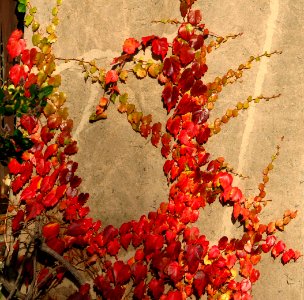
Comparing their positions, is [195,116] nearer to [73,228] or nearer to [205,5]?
[205,5]

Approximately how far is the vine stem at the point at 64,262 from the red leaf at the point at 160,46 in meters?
1.45

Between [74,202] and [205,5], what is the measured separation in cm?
157

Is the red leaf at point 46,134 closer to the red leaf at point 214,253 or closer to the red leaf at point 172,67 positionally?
the red leaf at point 172,67

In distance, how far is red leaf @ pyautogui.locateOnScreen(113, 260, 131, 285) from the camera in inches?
137

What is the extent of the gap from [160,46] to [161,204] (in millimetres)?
1045

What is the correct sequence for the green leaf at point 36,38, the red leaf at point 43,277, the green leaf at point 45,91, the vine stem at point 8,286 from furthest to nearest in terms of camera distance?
the red leaf at point 43,277 → the green leaf at point 36,38 → the vine stem at point 8,286 → the green leaf at point 45,91

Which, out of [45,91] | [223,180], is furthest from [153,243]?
[45,91]

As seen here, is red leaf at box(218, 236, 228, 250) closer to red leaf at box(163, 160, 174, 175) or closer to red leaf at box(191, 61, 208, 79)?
red leaf at box(163, 160, 174, 175)

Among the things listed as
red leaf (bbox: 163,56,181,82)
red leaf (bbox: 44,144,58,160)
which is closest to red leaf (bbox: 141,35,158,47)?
red leaf (bbox: 163,56,181,82)

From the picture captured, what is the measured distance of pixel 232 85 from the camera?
11.1ft

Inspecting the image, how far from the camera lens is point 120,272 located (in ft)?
11.4

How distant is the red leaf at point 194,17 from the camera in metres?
3.36

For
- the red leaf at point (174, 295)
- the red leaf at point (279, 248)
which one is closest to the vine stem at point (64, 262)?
the red leaf at point (174, 295)

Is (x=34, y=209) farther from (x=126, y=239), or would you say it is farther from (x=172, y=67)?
(x=172, y=67)
